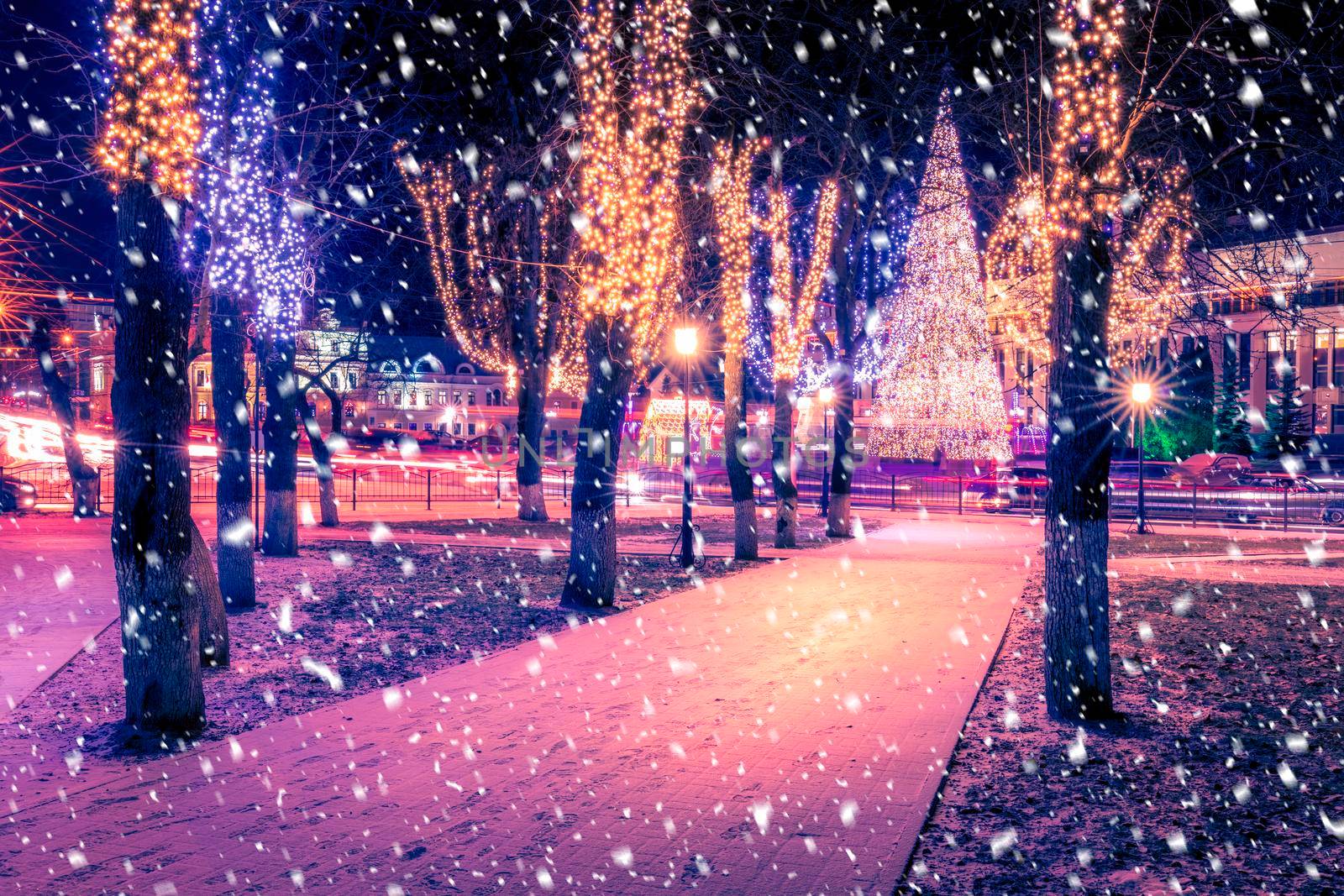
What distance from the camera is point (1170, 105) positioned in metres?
7.64

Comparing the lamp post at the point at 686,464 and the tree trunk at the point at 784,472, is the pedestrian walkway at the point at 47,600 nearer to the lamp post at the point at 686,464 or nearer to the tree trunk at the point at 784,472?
the lamp post at the point at 686,464

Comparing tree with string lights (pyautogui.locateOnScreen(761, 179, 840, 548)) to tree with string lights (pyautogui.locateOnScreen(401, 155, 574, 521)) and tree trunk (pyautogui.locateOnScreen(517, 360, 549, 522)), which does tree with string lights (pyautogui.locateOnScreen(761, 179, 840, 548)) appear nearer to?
tree with string lights (pyautogui.locateOnScreen(401, 155, 574, 521))

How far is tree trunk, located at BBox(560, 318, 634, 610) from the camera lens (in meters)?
13.0

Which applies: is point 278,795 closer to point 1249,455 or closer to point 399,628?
point 399,628

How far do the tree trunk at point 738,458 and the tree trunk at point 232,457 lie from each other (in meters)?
8.23

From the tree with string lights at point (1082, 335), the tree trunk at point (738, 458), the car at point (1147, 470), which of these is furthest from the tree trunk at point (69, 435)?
the car at point (1147, 470)

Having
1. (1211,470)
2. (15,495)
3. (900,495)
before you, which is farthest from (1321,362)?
(15,495)

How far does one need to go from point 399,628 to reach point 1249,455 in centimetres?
5049

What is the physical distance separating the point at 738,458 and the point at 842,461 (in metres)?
4.94

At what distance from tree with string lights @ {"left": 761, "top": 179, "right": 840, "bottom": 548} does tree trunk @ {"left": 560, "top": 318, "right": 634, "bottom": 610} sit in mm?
6930

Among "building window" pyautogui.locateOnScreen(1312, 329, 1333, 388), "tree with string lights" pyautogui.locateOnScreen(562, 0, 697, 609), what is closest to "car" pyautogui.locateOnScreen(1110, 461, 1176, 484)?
"building window" pyautogui.locateOnScreen(1312, 329, 1333, 388)

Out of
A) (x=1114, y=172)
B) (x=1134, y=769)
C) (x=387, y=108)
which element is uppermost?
(x=387, y=108)

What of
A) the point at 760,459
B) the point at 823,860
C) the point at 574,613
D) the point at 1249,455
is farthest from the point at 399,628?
the point at 1249,455

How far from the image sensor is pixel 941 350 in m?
36.5
